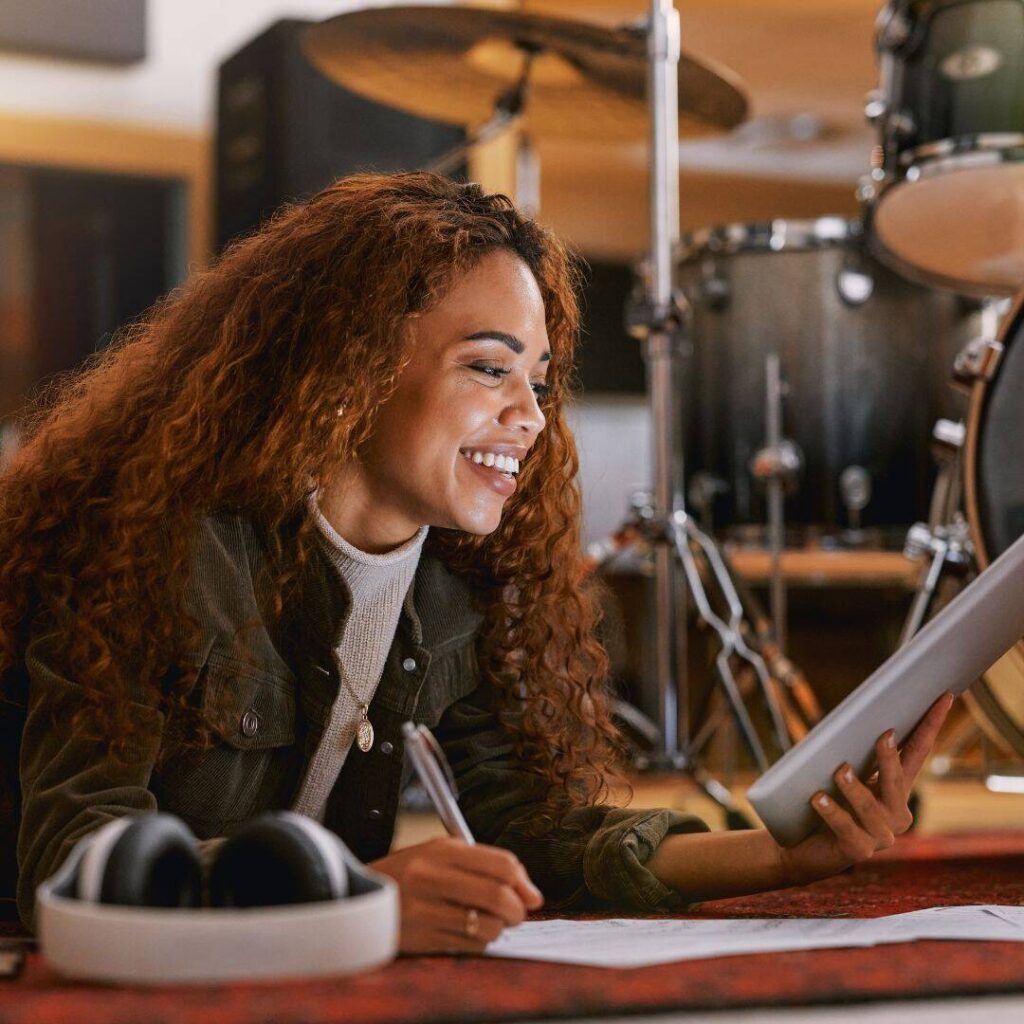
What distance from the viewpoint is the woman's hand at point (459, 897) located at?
2.81ft

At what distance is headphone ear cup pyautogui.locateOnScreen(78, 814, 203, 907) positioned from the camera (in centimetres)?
77

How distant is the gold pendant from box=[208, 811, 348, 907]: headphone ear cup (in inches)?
16.3

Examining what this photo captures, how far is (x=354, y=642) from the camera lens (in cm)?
125

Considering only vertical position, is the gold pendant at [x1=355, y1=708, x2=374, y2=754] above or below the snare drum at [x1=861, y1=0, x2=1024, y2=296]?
below

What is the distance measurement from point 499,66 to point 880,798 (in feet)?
6.12

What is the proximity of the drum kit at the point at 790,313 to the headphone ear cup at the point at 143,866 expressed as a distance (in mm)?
1033

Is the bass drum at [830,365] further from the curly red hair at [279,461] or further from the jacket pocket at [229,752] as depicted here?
the jacket pocket at [229,752]

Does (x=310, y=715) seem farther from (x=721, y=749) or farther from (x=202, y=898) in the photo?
(x=721, y=749)

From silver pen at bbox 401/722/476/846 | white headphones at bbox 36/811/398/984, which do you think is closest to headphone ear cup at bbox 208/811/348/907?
white headphones at bbox 36/811/398/984

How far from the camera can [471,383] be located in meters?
1.27

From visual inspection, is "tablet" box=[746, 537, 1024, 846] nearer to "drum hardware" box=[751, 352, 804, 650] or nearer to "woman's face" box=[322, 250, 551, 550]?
"woman's face" box=[322, 250, 551, 550]

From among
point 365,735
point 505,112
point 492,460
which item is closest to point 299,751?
point 365,735

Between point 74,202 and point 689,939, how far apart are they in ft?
10.5

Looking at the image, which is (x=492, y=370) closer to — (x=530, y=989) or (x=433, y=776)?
(x=433, y=776)
